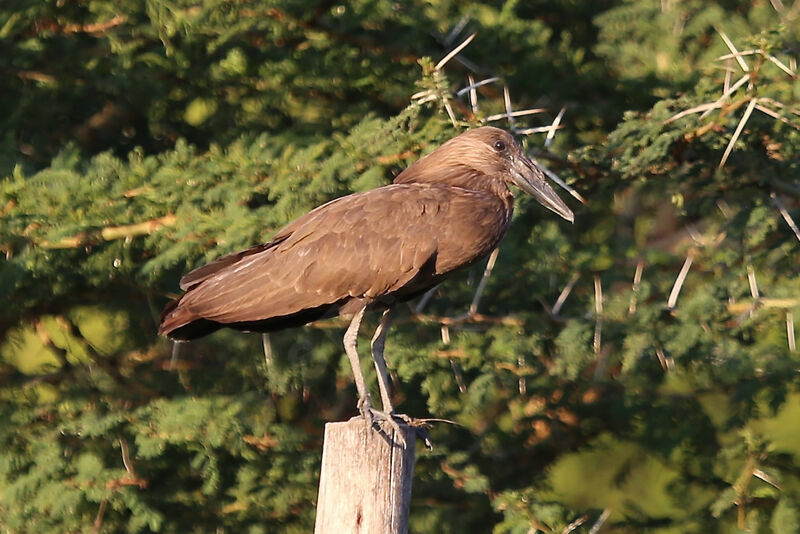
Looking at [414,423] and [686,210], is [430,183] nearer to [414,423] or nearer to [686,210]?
[414,423]

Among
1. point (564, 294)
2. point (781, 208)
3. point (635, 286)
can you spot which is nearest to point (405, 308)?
point (564, 294)

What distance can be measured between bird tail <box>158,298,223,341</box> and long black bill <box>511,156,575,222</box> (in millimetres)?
1587

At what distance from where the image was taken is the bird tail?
20.1 ft

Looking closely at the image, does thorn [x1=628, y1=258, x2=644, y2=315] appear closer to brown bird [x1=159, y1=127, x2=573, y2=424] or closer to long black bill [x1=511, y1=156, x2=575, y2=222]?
long black bill [x1=511, y1=156, x2=575, y2=222]

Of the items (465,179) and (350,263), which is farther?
(465,179)

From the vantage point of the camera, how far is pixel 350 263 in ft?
20.3

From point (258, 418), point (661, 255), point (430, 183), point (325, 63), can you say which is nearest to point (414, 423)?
point (430, 183)

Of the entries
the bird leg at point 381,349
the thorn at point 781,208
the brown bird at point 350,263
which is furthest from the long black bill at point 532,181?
the thorn at point 781,208

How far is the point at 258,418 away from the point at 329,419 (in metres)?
1.10

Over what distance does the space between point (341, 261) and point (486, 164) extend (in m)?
0.99

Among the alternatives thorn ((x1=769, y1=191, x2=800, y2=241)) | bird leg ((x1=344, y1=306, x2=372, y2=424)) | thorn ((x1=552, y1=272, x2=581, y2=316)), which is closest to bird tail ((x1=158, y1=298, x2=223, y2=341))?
bird leg ((x1=344, y1=306, x2=372, y2=424))

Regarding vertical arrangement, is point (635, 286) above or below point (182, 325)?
below

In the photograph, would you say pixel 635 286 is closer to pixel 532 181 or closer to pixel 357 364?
pixel 532 181

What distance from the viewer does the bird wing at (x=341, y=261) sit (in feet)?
20.1
